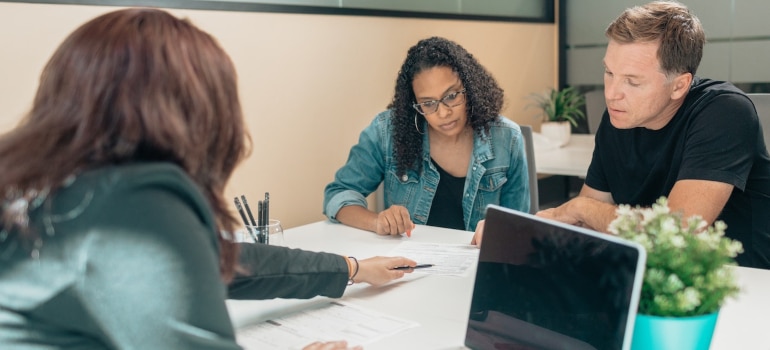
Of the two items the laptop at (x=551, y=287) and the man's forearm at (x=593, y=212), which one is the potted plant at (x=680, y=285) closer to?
the laptop at (x=551, y=287)

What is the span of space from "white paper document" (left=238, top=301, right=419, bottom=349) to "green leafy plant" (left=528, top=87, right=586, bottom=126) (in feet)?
9.52

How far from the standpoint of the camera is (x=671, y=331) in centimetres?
101

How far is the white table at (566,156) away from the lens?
3.22 meters

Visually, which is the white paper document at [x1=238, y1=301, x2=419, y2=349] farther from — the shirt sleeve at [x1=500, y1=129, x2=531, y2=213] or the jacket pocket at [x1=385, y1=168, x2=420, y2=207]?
the shirt sleeve at [x1=500, y1=129, x2=531, y2=213]

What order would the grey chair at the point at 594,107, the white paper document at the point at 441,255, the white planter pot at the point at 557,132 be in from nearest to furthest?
the white paper document at the point at 441,255
the white planter pot at the point at 557,132
the grey chair at the point at 594,107

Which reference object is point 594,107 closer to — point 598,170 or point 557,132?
point 557,132

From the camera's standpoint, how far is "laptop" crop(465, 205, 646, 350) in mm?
974

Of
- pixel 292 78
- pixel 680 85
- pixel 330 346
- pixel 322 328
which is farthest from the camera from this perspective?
pixel 292 78

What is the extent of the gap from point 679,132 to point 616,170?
0.76 feet

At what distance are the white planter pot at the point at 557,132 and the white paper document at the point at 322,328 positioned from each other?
2.67 metres

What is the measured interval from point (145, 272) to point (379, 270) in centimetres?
89

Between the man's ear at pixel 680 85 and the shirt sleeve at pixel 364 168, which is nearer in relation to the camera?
the man's ear at pixel 680 85

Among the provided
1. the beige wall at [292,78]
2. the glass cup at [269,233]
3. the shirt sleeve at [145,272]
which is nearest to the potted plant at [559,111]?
the beige wall at [292,78]

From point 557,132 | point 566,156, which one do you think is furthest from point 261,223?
point 557,132
